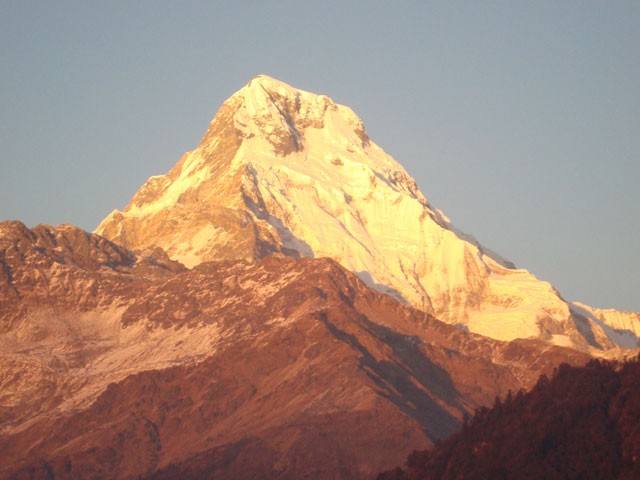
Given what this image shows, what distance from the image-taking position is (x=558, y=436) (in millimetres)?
131875

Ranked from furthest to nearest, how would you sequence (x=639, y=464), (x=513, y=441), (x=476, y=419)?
1. (x=476, y=419)
2. (x=513, y=441)
3. (x=639, y=464)

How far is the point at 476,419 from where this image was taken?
144500 millimetres

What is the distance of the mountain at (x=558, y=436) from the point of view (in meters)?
127

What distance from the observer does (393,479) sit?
474ft

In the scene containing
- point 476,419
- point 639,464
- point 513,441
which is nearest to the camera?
point 639,464

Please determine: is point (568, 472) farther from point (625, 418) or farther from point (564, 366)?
point (564, 366)

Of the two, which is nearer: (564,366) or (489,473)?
(489,473)

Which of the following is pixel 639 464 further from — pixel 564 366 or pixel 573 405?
pixel 564 366

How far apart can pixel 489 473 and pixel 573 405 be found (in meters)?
7.84

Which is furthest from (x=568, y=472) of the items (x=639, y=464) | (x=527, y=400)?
(x=527, y=400)

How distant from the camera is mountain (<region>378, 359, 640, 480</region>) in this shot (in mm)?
127312

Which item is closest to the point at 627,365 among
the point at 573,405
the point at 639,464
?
the point at 573,405

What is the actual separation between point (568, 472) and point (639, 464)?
509 cm

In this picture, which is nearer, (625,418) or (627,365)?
(625,418)
